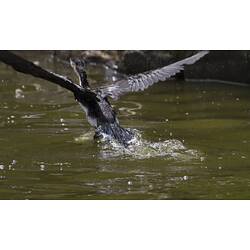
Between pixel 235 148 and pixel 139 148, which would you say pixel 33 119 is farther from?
pixel 235 148

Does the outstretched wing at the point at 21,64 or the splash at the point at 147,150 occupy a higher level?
the outstretched wing at the point at 21,64

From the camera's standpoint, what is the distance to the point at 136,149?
6.78 meters

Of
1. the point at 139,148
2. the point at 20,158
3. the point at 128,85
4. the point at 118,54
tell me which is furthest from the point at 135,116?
the point at 118,54

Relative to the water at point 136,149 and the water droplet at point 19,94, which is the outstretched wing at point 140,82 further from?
the water droplet at point 19,94

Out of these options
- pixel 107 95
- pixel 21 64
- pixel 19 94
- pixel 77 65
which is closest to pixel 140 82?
pixel 107 95

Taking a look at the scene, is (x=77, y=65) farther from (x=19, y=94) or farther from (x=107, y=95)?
(x=19, y=94)

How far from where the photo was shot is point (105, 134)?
23.8 ft

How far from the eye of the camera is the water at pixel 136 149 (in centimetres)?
545

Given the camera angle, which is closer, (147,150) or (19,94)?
(147,150)

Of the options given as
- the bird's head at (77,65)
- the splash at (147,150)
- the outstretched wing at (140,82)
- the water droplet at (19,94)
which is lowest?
the splash at (147,150)

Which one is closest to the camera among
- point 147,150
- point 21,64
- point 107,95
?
point 21,64

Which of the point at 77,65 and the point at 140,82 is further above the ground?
the point at 77,65

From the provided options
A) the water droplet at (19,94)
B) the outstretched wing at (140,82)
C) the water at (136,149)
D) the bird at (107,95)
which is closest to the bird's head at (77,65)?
the bird at (107,95)

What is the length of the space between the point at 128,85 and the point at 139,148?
110 centimetres
